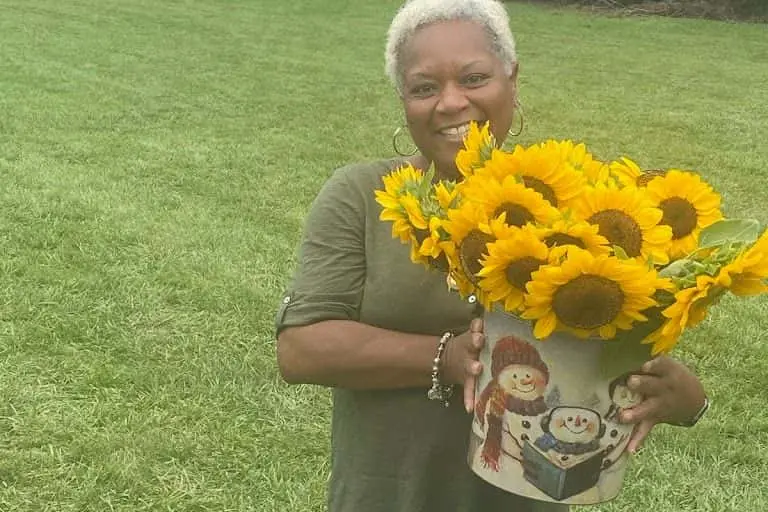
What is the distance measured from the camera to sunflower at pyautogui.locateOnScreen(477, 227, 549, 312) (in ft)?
4.00

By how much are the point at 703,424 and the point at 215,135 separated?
18.6 ft

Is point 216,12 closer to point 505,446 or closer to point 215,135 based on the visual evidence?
point 215,135

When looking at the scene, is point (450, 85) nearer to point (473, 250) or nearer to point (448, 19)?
point (448, 19)

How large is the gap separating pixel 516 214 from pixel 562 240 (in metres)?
0.07

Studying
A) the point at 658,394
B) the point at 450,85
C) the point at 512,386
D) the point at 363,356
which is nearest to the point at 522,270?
the point at 512,386

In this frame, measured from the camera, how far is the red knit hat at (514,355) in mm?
1353

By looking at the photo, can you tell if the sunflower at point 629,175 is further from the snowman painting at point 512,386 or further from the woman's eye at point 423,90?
the woman's eye at point 423,90

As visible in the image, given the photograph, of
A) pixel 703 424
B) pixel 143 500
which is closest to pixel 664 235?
pixel 143 500

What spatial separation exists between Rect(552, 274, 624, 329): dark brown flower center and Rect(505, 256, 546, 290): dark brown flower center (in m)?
0.04

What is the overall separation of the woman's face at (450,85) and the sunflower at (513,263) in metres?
0.47

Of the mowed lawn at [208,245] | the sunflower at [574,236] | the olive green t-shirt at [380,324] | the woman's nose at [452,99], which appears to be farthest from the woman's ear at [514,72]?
the mowed lawn at [208,245]

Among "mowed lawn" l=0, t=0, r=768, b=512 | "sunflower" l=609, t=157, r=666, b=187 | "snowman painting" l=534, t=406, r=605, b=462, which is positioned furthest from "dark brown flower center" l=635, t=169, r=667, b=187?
"mowed lawn" l=0, t=0, r=768, b=512

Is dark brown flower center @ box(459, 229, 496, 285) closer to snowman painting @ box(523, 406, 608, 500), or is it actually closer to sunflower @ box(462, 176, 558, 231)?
sunflower @ box(462, 176, 558, 231)

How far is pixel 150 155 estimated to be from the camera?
7691 millimetres
